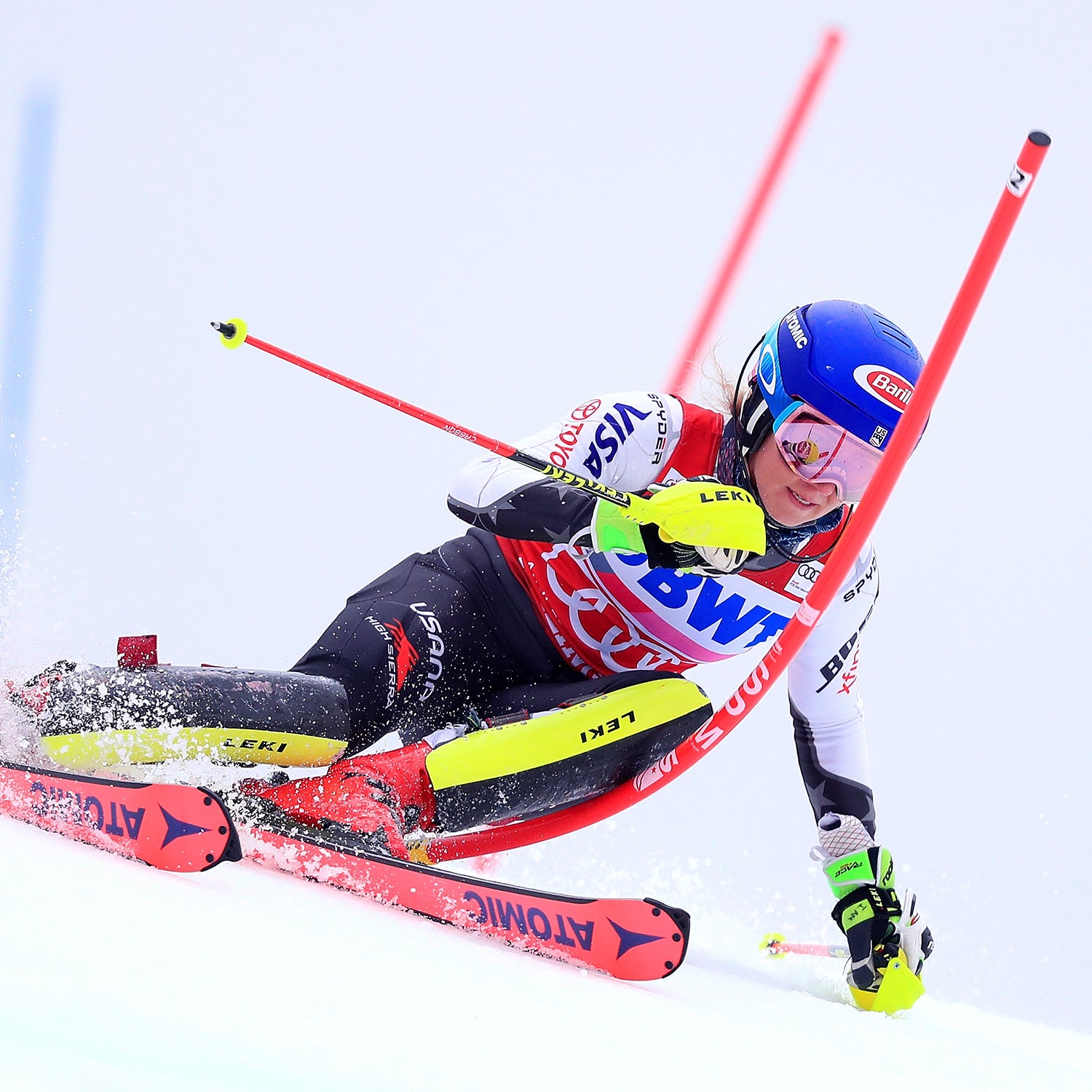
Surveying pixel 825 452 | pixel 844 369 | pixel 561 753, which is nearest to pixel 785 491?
pixel 825 452

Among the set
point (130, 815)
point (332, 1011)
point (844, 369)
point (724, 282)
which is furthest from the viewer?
point (724, 282)

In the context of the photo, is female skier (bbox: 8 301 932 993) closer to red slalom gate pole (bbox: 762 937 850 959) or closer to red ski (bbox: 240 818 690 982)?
red ski (bbox: 240 818 690 982)

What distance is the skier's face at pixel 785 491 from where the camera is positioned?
6.54 feet

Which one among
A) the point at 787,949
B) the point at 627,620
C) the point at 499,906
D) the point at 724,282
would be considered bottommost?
the point at 787,949

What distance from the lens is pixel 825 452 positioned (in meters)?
1.95

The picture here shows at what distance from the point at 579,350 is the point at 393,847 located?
364 centimetres

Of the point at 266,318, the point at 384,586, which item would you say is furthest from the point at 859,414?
the point at 266,318

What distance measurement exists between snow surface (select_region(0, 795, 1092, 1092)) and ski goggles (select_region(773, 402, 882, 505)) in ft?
2.84

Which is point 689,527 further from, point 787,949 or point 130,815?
point 787,949

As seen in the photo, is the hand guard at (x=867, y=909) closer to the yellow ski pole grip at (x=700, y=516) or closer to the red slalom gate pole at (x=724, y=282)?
the yellow ski pole grip at (x=700, y=516)

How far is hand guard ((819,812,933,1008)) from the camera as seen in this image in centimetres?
217

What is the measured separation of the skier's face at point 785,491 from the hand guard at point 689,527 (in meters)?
0.11

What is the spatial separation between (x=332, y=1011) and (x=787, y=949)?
2030mm

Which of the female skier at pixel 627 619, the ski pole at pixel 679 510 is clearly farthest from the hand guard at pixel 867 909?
the ski pole at pixel 679 510
